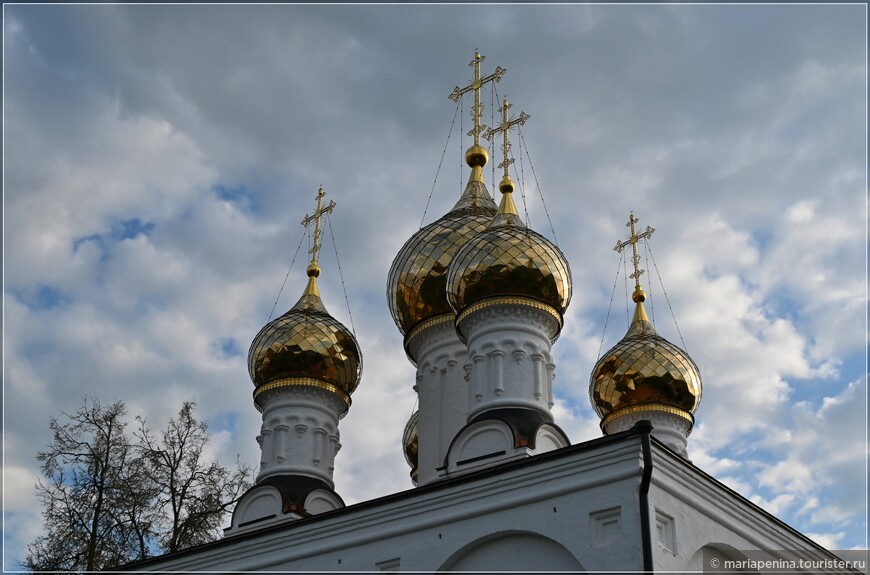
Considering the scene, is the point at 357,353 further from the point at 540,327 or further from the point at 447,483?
the point at 447,483

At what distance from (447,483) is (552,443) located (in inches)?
94.4

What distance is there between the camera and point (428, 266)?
14.5m

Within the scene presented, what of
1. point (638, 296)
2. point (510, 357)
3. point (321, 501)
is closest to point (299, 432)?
point (321, 501)

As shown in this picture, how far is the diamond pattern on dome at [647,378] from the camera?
47.4 feet

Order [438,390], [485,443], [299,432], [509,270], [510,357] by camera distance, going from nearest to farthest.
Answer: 1. [485,443]
2. [510,357]
3. [509,270]
4. [299,432]
5. [438,390]

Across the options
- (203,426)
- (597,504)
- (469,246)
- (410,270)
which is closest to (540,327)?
(469,246)

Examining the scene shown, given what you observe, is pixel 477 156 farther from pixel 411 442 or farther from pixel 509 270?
pixel 411 442

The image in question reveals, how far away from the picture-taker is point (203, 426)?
16688 millimetres

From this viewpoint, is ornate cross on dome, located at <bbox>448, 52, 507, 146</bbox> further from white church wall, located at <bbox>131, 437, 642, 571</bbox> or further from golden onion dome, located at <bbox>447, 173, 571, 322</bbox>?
white church wall, located at <bbox>131, 437, 642, 571</bbox>

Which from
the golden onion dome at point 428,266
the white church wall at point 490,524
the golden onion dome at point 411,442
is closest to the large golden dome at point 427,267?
the golden onion dome at point 428,266

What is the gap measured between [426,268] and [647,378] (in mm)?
3316

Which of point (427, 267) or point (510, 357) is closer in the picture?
point (510, 357)

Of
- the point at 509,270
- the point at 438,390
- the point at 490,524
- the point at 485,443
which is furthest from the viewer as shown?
the point at 438,390

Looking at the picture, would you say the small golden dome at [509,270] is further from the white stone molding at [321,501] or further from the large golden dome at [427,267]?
the white stone molding at [321,501]
